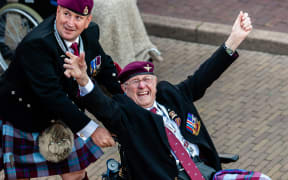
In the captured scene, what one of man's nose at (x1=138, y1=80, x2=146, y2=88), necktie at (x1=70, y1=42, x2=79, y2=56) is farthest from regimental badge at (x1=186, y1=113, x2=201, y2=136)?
necktie at (x1=70, y1=42, x2=79, y2=56)

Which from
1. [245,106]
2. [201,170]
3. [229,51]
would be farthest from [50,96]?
[245,106]

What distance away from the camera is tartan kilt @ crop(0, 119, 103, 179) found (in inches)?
175

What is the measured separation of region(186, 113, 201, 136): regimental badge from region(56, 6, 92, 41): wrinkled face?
101 cm

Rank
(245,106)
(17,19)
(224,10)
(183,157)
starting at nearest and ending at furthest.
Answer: (183,157)
(245,106)
(17,19)
(224,10)

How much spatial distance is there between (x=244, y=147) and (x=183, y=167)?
6.15ft

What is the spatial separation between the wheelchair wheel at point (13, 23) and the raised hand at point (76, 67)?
3.44m

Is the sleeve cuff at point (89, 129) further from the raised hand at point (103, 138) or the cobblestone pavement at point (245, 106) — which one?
the cobblestone pavement at point (245, 106)

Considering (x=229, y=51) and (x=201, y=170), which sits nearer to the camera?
(x=201, y=170)

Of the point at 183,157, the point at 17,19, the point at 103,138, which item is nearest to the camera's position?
the point at 103,138

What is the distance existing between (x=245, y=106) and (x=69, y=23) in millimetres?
2913

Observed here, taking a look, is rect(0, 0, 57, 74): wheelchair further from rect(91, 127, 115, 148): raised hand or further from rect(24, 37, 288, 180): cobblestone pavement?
rect(91, 127, 115, 148): raised hand

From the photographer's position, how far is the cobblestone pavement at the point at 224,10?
804 cm

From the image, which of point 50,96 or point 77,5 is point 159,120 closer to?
point 50,96

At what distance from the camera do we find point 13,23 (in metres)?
7.07
